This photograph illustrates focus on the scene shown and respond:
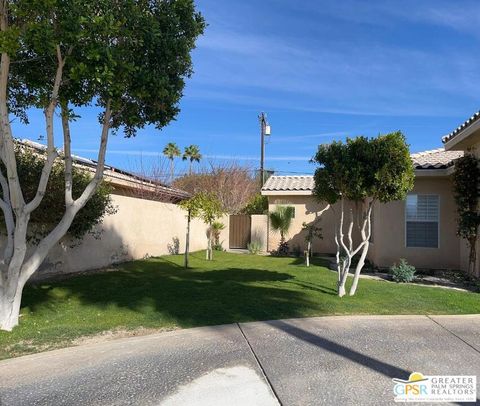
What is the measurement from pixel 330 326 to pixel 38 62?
5614mm

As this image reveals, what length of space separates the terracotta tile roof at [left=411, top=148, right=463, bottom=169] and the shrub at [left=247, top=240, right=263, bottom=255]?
7967mm

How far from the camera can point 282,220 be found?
68.1 ft

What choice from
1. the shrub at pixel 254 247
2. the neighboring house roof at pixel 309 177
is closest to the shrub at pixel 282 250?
the shrub at pixel 254 247

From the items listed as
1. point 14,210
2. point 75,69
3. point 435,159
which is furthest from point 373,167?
point 435,159

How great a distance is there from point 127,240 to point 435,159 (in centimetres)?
998

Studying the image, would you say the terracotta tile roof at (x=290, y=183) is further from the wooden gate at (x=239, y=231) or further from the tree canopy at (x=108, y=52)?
the tree canopy at (x=108, y=52)

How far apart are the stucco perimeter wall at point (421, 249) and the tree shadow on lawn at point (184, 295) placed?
3.94 meters

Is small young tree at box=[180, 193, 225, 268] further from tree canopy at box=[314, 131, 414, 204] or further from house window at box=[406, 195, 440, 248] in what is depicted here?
tree canopy at box=[314, 131, 414, 204]

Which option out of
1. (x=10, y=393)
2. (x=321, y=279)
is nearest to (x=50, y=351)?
(x=10, y=393)

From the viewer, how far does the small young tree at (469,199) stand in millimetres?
11859

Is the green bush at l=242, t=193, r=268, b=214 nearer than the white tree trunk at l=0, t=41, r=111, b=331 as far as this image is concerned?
No

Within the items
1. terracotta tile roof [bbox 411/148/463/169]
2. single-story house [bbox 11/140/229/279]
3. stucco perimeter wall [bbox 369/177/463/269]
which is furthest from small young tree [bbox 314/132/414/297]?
single-story house [bbox 11/140/229/279]

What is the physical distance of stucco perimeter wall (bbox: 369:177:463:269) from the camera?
13.7 meters

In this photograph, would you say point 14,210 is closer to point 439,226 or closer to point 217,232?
point 439,226
